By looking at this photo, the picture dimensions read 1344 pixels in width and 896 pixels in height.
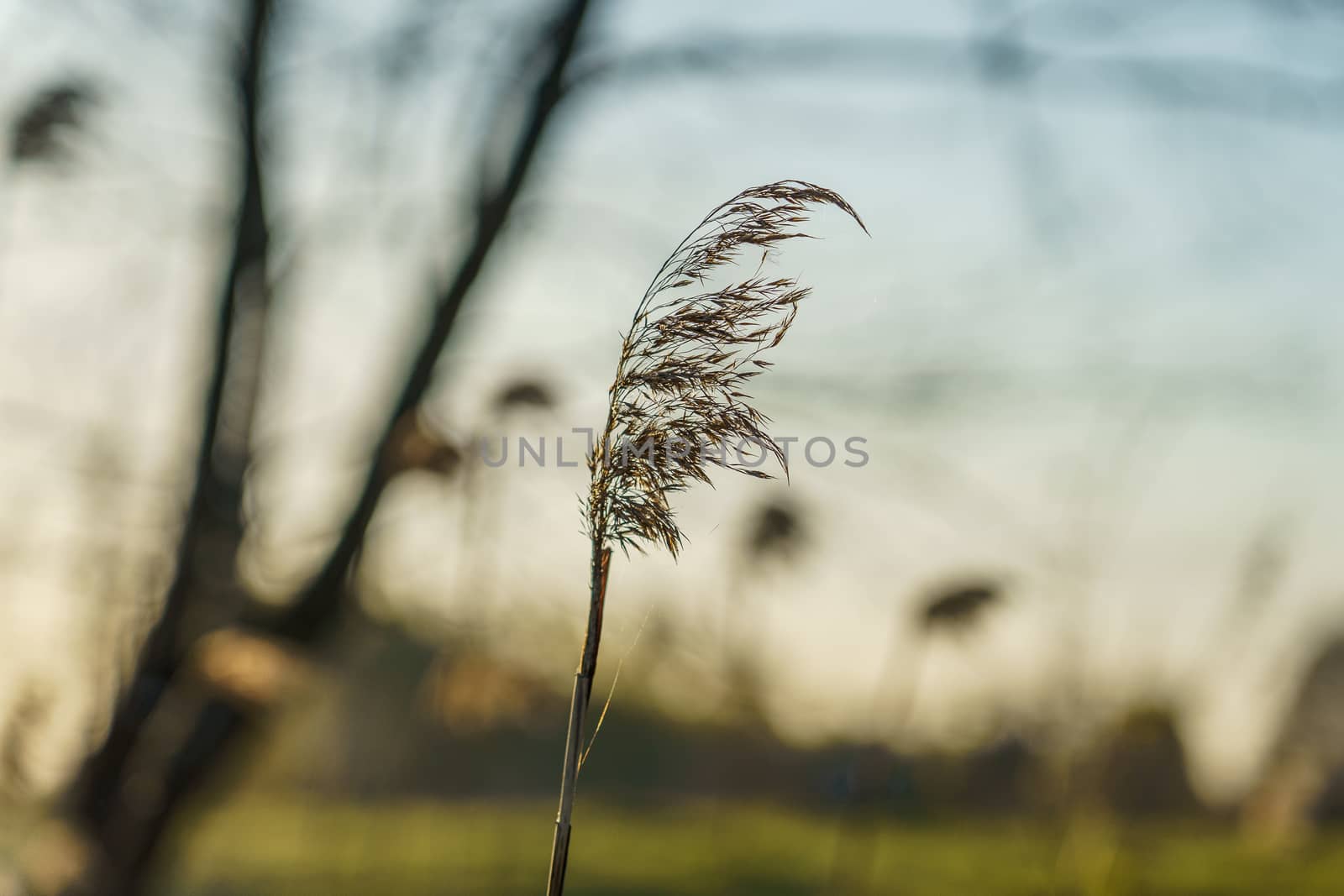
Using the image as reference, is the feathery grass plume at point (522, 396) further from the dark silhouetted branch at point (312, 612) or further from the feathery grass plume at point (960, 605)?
the feathery grass plume at point (960, 605)

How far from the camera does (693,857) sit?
24.2 feet

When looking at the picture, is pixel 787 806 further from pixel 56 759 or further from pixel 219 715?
pixel 56 759

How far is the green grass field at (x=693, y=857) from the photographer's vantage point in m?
6.02

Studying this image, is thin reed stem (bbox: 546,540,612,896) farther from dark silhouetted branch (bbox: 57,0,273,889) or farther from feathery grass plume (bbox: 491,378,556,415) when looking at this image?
dark silhouetted branch (bbox: 57,0,273,889)

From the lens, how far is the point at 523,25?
527cm

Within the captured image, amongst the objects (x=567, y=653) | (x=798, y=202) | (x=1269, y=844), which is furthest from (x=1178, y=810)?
(x=798, y=202)

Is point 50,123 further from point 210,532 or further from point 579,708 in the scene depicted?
point 579,708

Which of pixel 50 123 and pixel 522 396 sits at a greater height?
pixel 50 123

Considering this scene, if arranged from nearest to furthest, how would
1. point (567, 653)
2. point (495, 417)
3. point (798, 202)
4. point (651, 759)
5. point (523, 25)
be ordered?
point (798, 202), point (495, 417), point (523, 25), point (567, 653), point (651, 759)

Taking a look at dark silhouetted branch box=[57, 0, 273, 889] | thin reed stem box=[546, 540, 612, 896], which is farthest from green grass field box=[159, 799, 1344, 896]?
thin reed stem box=[546, 540, 612, 896]

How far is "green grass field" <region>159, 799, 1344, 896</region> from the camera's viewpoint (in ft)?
19.7

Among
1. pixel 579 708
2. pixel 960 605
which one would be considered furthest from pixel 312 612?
pixel 579 708

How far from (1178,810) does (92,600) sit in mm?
7932

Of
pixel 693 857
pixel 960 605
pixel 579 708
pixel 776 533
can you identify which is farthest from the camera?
pixel 693 857
